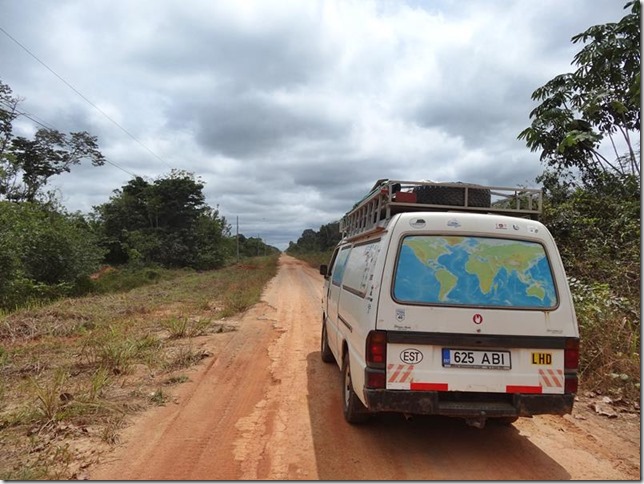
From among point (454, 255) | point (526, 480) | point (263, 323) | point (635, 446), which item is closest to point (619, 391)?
point (635, 446)

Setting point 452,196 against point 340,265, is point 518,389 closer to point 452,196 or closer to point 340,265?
point 452,196

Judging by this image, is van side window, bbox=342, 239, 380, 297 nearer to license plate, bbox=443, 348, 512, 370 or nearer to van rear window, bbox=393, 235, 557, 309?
van rear window, bbox=393, 235, 557, 309

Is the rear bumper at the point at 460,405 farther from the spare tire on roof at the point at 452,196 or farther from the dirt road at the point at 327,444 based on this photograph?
the spare tire on roof at the point at 452,196

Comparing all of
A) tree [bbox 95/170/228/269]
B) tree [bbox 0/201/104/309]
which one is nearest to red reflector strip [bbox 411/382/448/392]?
tree [bbox 0/201/104/309]

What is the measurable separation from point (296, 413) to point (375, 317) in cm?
192

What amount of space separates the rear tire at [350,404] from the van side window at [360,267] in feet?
2.61

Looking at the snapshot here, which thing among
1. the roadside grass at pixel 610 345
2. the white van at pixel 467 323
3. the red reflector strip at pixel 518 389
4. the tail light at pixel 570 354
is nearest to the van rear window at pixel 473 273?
the white van at pixel 467 323

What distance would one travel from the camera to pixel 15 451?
13.1 feet

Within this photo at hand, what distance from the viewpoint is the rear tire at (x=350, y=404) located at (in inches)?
179

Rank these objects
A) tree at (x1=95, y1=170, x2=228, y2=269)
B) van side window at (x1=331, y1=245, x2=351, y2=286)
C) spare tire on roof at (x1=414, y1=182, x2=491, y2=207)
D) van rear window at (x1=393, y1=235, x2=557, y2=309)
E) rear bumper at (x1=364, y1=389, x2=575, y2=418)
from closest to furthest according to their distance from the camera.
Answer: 1. rear bumper at (x1=364, y1=389, x2=575, y2=418)
2. van rear window at (x1=393, y1=235, x2=557, y2=309)
3. spare tire on roof at (x1=414, y1=182, x2=491, y2=207)
4. van side window at (x1=331, y1=245, x2=351, y2=286)
5. tree at (x1=95, y1=170, x2=228, y2=269)

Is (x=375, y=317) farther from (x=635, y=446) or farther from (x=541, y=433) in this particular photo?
(x=635, y=446)

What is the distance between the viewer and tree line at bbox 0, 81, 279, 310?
51.9 ft

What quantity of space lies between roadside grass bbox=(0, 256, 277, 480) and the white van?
261 cm

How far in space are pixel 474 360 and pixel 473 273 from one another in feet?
2.31
